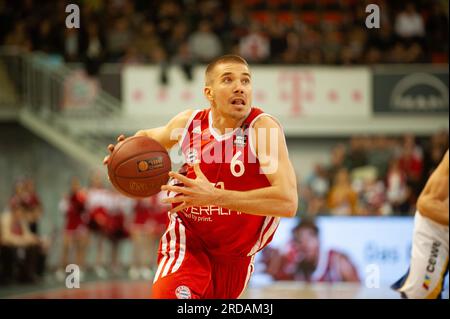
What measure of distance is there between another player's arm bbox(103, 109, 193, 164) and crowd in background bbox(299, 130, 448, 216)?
22.1ft

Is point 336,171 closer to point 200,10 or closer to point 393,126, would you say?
point 393,126

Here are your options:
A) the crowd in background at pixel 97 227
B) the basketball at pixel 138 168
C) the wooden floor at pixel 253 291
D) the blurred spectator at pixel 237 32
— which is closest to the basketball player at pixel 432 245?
the basketball at pixel 138 168

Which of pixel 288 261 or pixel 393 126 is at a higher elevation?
pixel 393 126

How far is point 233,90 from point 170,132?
633 mm

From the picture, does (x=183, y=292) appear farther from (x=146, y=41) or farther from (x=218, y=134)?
(x=146, y=41)

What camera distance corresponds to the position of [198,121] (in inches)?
201

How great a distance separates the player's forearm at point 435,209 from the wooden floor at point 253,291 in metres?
2.36

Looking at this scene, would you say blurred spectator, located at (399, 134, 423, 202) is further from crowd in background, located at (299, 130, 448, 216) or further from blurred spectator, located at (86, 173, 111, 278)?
blurred spectator, located at (86, 173, 111, 278)

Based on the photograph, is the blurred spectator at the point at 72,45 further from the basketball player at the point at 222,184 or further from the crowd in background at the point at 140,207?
the basketball player at the point at 222,184

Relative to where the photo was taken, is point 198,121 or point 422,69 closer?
point 198,121

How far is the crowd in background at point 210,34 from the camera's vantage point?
14281 mm

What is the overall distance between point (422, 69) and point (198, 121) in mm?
10426

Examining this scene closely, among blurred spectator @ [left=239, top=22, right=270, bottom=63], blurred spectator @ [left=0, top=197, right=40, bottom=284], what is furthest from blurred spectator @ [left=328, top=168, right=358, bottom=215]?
blurred spectator @ [left=0, top=197, right=40, bottom=284]
